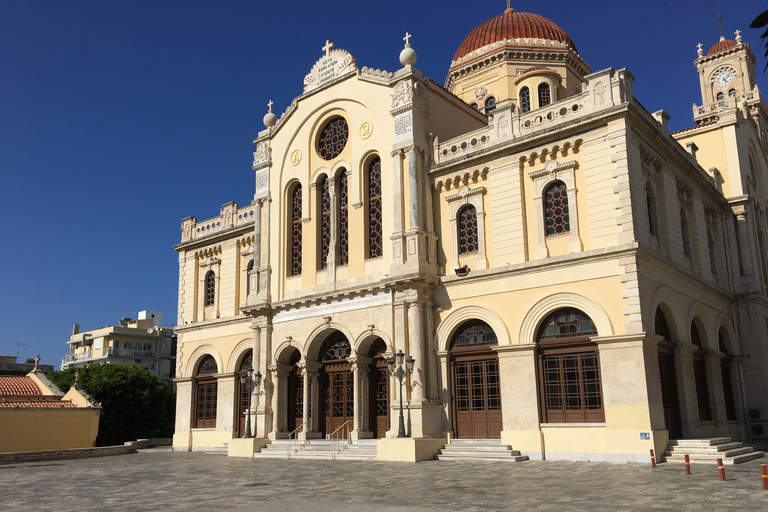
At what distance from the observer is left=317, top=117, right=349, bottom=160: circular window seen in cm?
2602

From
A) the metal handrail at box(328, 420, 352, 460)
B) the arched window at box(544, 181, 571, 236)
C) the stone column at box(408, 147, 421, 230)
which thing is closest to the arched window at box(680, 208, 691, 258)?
the arched window at box(544, 181, 571, 236)

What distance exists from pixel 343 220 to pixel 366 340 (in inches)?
194

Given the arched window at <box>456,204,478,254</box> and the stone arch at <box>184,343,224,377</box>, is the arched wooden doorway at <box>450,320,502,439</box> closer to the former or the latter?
→ the arched window at <box>456,204,478,254</box>

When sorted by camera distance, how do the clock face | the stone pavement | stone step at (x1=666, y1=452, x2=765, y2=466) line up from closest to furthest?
the stone pavement < stone step at (x1=666, y1=452, x2=765, y2=466) < the clock face

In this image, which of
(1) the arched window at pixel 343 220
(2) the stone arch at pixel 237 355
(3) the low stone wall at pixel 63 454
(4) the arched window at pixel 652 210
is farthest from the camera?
(2) the stone arch at pixel 237 355

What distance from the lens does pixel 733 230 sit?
88.7 ft

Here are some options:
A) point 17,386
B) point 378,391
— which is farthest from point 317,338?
point 17,386

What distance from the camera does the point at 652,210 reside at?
2098 cm

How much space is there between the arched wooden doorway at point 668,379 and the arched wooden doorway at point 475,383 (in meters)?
4.80

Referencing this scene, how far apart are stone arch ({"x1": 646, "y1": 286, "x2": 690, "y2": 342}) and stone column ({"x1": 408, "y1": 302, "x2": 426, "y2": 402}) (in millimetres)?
7041

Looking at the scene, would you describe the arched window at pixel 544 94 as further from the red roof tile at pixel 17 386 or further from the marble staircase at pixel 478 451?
the red roof tile at pixel 17 386

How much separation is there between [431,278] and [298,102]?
10374mm

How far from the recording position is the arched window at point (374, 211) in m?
24.2

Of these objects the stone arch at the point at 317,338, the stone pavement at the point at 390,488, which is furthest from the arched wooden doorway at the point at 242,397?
the stone pavement at the point at 390,488
